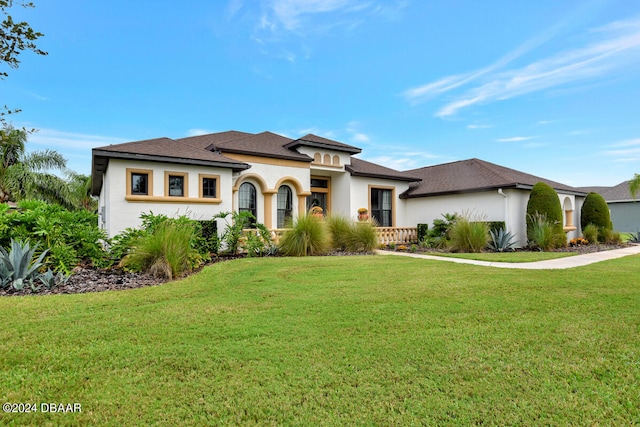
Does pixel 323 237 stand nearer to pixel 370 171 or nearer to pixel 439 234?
pixel 439 234

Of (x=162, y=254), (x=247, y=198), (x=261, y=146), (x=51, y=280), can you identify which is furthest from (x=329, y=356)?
(x=261, y=146)

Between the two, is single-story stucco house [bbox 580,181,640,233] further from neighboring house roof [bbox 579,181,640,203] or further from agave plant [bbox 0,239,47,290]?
agave plant [bbox 0,239,47,290]

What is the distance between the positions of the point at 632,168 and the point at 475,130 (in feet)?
48.9

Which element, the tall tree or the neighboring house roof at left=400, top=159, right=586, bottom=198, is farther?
the neighboring house roof at left=400, top=159, right=586, bottom=198

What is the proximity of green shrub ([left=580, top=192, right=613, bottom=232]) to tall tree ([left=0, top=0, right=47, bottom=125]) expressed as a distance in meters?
25.3

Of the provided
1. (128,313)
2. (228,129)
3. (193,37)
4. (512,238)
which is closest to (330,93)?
(228,129)

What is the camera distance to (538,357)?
354cm

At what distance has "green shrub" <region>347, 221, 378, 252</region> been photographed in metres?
14.3

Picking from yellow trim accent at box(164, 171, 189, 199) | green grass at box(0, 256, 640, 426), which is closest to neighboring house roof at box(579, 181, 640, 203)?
green grass at box(0, 256, 640, 426)

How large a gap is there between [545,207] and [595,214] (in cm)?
668

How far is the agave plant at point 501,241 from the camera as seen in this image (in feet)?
50.0

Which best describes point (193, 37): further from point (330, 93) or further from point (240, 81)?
point (330, 93)

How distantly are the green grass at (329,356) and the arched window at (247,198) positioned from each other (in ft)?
34.0

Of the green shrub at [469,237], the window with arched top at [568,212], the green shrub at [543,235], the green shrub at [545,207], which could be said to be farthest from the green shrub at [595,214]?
the green shrub at [469,237]
